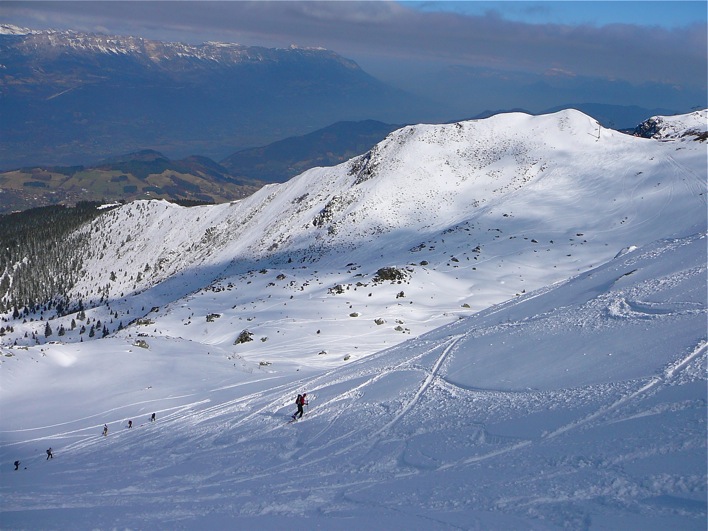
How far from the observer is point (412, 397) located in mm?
19438

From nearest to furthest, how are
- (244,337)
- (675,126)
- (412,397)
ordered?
1. (412,397)
2. (244,337)
3. (675,126)

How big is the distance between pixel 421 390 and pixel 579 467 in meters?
8.60

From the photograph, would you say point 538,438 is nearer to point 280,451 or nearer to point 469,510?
point 469,510

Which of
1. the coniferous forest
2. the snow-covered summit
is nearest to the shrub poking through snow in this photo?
the snow-covered summit

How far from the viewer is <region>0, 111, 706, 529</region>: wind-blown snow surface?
11.7 meters

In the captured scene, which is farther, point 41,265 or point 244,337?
point 41,265

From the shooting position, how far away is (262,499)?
45.1ft

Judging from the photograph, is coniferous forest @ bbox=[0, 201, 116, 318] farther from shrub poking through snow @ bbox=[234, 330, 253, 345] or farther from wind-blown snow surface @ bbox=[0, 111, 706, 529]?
wind-blown snow surface @ bbox=[0, 111, 706, 529]

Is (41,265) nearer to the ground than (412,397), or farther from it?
farther from it

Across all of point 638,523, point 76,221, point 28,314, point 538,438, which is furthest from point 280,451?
point 76,221

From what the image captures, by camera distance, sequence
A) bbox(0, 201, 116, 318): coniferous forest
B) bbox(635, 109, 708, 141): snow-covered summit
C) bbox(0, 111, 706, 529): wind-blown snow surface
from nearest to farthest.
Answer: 1. bbox(0, 111, 706, 529): wind-blown snow surface
2. bbox(635, 109, 708, 141): snow-covered summit
3. bbox(0, 201, 116, 318): coniferous forest

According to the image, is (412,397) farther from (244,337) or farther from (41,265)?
(41,265)

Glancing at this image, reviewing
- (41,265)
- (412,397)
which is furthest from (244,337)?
(41,265)

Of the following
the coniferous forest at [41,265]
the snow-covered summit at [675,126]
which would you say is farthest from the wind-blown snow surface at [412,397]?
the coniferous forest at [41,265]
